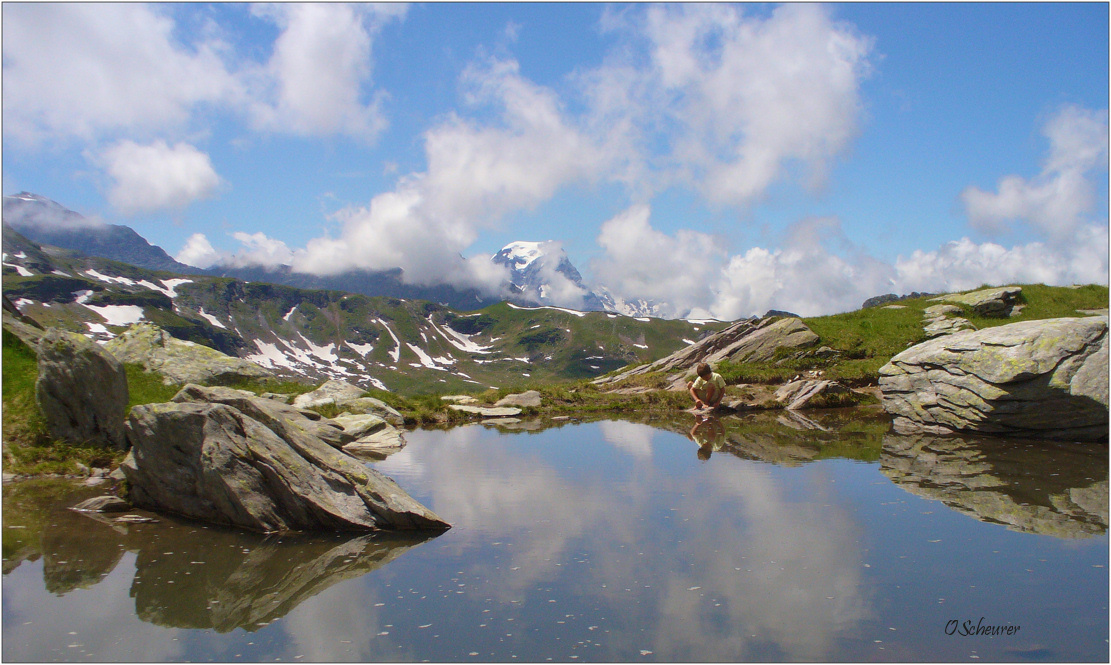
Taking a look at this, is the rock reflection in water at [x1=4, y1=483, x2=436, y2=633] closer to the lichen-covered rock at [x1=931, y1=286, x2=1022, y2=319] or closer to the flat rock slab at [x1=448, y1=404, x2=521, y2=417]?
the flat rock slab at [x1=448, y1=404, x2=521, y2=417]

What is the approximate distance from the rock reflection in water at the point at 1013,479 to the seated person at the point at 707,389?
30.6 feet

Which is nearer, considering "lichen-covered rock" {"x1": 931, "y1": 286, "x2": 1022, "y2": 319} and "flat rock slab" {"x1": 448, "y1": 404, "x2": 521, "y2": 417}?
"flat rock slab" {"x1": 448, "y1": 404, "x2": 521, "y2": 417}

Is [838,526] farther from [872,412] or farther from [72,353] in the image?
[72,353]

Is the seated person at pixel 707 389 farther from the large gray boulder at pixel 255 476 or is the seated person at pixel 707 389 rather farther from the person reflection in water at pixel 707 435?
the large gray boulder at pixel 255 476

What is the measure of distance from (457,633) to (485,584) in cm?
129

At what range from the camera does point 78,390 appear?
16062mm

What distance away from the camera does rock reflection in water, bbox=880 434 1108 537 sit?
34.6ft

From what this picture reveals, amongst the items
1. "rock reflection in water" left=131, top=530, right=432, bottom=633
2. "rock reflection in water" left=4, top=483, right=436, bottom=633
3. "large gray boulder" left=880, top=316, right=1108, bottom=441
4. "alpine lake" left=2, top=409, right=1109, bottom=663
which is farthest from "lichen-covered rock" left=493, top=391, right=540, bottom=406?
"rock reflection in water" left=131, top=530, right=432, bottom=633

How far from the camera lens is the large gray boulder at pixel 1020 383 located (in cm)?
1742

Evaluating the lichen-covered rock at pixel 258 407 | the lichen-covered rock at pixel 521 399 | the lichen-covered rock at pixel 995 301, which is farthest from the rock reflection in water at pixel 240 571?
the lichen-covered rock at pixel 995 301

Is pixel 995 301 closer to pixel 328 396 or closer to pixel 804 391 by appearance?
pixel 804 391

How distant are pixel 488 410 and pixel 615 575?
21.7 meters

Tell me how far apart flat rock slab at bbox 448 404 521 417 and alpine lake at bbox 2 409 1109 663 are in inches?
Answer: 574

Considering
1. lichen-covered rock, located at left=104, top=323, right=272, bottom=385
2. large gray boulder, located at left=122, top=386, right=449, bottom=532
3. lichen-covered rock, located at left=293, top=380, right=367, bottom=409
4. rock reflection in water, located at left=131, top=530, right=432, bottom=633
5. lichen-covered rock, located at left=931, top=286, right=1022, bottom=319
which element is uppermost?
lichen-covered rock, located at left=931, top=286, right=1022, bottom=319
